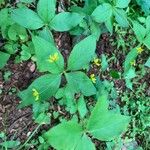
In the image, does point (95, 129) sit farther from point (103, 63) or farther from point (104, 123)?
point (103, 63)

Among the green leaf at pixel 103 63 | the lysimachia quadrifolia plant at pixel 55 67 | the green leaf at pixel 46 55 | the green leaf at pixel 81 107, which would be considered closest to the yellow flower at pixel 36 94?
the lysimachia quadrifolia plant at pixel 55 67

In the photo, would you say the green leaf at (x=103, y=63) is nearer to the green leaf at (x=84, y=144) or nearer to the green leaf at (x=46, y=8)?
the green leaf at (x=46, y=8)

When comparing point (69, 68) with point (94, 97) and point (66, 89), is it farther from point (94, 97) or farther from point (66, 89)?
point (94, 97)

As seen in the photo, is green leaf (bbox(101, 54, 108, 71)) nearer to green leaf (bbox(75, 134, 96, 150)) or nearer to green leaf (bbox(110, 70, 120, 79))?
green leaf (bbox(110, 70, 120, 79))

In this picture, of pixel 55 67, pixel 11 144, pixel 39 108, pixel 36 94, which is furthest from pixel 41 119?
pixel 55 67

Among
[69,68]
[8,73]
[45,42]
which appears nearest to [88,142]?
[69,68]

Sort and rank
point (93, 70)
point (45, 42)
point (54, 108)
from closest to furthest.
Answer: point (45, 42) < point (54, 108) < point (93, 70)
